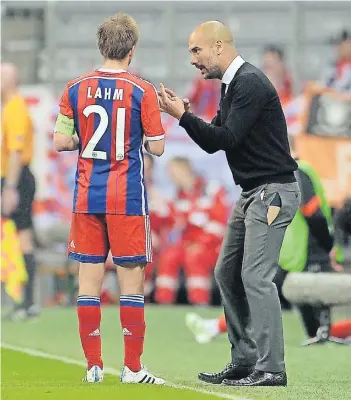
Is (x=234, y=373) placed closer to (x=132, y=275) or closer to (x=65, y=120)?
(x=132, y=275)

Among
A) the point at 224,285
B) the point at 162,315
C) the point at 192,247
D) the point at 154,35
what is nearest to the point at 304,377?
the point at 224,285

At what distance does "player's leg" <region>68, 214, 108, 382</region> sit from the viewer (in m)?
8.04

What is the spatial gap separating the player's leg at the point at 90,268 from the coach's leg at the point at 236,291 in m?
0.72

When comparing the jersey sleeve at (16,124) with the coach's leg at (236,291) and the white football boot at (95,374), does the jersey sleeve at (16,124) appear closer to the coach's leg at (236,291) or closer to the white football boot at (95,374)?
the coach's leg at (236,291)

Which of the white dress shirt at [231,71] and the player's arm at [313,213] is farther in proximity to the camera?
the player's arm at [313,213]

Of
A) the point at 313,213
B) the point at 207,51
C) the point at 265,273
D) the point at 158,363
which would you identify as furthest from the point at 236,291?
the point at 313,213

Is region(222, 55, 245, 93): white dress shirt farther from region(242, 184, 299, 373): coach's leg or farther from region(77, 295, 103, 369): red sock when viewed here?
region(77, 295, 103, 369): red sock

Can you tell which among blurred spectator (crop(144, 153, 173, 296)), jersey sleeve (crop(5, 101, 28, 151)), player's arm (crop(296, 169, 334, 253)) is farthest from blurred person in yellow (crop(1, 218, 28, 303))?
player's arm (crop(296, 169, 334, 253))

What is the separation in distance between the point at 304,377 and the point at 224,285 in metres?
0.92

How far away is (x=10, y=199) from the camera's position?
15.1 m

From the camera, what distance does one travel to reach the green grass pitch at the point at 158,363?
7734mm

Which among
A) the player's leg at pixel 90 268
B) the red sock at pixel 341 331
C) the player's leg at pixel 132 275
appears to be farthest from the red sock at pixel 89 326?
the red sock at pixel 341 331

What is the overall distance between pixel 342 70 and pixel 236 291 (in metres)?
8.90

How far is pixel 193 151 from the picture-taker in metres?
17.5
